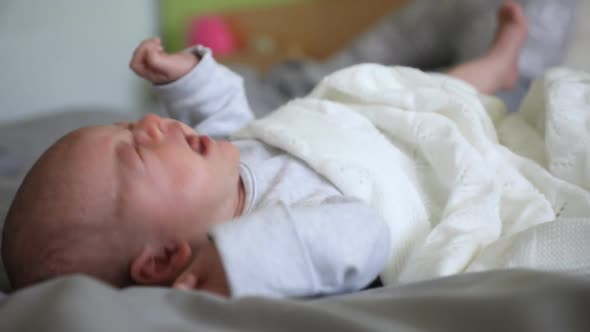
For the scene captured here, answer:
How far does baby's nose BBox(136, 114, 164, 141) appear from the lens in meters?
0.69

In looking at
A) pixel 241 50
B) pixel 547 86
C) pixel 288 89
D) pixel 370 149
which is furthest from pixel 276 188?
pixel 241 50

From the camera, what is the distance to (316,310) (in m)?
0.41

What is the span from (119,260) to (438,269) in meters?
0.34

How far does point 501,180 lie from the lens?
746 mm

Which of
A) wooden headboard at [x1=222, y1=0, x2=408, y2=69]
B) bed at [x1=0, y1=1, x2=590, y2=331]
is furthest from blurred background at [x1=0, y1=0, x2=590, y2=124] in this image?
bed at [x1=0, y1=1, x2=590, y2=331]

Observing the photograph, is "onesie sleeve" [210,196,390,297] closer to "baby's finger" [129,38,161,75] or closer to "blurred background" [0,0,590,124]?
"baby's finger" [129,38,161,75]

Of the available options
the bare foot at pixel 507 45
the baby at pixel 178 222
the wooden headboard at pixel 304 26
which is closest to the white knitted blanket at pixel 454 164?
the baby at pixel 178 222

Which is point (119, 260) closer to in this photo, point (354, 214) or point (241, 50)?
point (354, 214)

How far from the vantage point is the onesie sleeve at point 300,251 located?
1.73 ft

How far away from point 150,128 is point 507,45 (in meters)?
0.83

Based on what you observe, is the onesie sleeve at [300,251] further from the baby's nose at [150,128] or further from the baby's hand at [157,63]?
the baby's hand at [157,63]

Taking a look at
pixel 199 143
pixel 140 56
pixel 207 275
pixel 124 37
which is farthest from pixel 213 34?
pixel 207 275

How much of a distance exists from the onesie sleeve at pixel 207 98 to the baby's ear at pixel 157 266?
38cm

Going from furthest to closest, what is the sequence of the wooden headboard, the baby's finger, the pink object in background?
the pink object in background
the wooden headboard
the baby's finger
